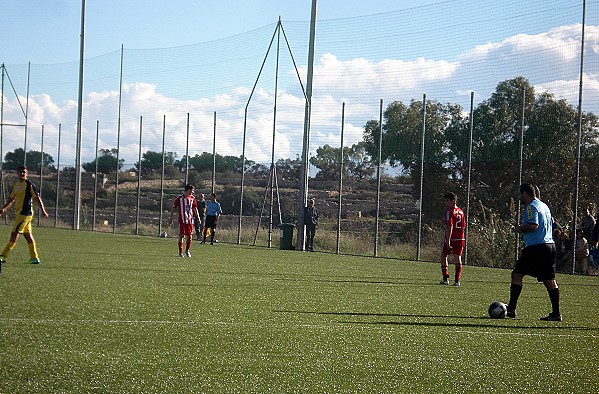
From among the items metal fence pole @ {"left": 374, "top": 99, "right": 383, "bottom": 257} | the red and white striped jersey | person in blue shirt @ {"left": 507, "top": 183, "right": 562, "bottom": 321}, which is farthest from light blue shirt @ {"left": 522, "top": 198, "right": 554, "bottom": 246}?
metal fence pole @ {"left": 374, "top": 99, "right": 383, "bottom": 257}

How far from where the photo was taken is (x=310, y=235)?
32.5 metres

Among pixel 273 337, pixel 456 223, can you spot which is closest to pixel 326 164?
pixel 456 223

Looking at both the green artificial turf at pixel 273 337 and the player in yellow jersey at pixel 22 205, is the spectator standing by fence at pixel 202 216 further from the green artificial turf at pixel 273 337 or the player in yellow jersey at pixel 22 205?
the green artificial turf at pixel 273 337

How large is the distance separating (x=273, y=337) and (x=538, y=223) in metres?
Result: 4.56

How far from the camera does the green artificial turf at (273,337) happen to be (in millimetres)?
6707

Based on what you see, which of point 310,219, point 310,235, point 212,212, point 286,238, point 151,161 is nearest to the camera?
point 310,219

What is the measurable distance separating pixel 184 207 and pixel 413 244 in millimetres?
10608

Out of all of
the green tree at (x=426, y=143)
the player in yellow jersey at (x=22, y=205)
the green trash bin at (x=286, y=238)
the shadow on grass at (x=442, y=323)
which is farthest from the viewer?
the green trash bin at (x=286, y=238)

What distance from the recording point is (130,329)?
29.6 ft

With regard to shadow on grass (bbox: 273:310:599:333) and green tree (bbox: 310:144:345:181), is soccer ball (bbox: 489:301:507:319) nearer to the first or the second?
shadow on grass (bbox: 273:310:599:333)

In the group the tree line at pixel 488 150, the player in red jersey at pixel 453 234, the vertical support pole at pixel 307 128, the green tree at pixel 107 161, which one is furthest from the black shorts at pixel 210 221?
the player in red jersey at pixel 453 234

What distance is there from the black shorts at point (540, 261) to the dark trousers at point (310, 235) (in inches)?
813

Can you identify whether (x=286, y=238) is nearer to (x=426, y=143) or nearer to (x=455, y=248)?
(x=426, y=143)

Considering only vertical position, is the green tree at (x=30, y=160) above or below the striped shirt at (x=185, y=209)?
above
